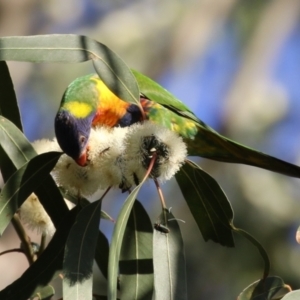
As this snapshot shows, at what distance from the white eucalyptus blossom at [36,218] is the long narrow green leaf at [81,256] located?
0.59 ft

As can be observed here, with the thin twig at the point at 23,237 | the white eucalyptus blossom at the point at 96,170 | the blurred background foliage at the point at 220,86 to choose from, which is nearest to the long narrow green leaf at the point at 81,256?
the white eucalyptus blossom at the point at 96,170

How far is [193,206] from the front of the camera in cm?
147

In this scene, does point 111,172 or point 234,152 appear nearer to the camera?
point 111,172

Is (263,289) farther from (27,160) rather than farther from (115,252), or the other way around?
(27,160)

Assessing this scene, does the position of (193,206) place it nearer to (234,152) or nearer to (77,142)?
(77,142)

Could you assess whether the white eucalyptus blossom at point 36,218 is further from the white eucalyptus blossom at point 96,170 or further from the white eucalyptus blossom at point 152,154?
the white eucalyptus blossom at point 152,154

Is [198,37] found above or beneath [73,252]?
beneath

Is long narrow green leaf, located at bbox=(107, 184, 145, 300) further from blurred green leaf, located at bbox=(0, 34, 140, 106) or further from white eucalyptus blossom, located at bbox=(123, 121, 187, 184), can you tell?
blurred green leaf, located at bbox=(0, 34, 140, 106)

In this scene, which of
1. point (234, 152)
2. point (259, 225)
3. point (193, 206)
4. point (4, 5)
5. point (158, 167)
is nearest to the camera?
point (158, 167)

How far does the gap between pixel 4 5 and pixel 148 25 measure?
1.48 metres

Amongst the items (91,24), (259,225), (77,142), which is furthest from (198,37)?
(77,142)

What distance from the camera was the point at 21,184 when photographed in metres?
1.25

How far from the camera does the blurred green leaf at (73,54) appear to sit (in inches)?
47.3

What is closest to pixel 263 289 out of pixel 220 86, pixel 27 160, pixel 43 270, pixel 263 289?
pixel 263 289
